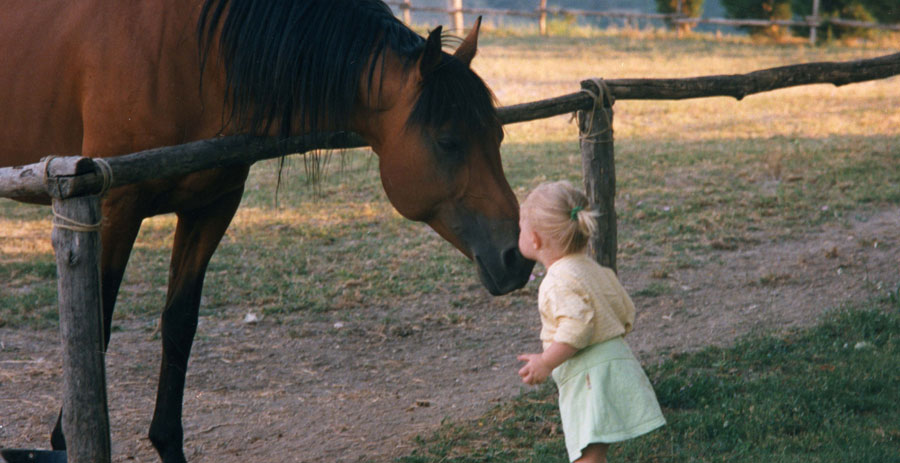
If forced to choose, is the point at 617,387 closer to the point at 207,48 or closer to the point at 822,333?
the point at 207,48

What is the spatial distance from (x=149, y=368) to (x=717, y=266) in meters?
3.77

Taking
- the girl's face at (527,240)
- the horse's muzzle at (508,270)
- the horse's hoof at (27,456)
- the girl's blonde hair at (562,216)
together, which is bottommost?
the horse's hoof at (27,456)

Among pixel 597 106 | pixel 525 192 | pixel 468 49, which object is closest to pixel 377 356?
pixel 597 106

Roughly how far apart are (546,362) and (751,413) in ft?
4.90

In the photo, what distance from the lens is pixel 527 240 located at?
2.64m

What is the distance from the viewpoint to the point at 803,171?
27.0ft

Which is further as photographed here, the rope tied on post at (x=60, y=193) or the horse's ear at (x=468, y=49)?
the horse's ear at (x=468, y=49)

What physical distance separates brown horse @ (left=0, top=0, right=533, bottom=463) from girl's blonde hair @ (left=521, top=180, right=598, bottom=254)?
0.31 m

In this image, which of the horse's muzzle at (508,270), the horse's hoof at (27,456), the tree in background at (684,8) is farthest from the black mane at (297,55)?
the tree in background at (684,8)

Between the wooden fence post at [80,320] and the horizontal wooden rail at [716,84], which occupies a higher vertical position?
the horizontal wooden rail at [716,84]

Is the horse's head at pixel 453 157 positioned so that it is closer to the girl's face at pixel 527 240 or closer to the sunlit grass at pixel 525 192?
the girl's face at pixel 527 240

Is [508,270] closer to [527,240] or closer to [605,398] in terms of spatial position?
[527,240]

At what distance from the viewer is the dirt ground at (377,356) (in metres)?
3.80

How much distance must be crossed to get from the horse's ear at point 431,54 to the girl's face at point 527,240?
0.63 m
